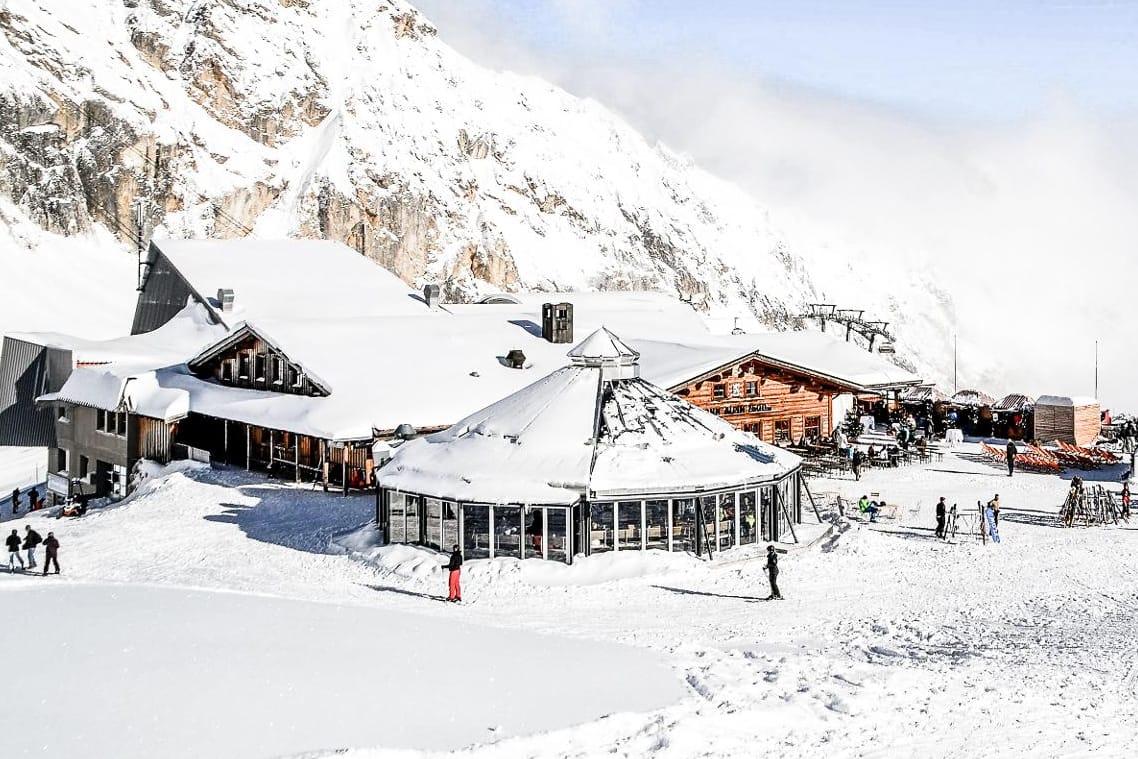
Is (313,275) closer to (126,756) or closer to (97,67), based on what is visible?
(126,756)

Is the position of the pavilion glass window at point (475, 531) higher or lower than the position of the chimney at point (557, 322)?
lower

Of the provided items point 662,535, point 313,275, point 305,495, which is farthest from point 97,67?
point 662,535

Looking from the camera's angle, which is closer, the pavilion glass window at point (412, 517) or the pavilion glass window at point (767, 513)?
the pavilion glass window at point (412, 517)

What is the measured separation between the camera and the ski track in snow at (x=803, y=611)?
45.6 ft

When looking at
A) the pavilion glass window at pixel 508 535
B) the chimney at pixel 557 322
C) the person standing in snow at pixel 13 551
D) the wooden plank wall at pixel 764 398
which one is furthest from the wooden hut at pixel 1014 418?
the person standing in snow at pixel 13 551

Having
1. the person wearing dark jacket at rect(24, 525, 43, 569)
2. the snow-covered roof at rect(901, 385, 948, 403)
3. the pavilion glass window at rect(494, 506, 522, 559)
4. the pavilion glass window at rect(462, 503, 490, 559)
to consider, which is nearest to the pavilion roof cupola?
the pavilion glass window at rect(494, 506, 522, 559)

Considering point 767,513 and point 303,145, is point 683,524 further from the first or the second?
point 303,145

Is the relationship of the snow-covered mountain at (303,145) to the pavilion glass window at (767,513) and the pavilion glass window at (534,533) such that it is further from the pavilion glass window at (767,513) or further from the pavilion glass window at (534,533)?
the pavilion glass window at (767,513)

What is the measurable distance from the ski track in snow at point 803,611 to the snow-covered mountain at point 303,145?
6350 centimetres

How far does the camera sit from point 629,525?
23.7m

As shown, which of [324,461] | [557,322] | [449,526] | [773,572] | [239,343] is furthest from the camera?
[557,322]

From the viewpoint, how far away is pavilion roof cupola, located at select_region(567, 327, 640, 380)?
26.8 m

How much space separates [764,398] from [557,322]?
347 inches

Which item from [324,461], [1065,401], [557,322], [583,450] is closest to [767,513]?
[583,450]
